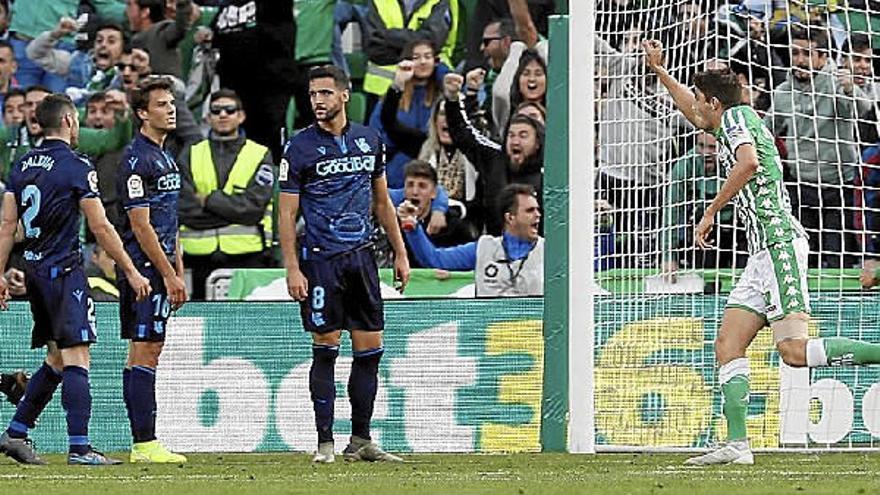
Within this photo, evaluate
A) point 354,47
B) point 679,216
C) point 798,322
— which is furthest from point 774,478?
point 354,47

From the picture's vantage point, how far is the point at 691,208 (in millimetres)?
12211

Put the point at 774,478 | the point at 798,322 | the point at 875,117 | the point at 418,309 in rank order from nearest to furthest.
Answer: the point at 774,478 < the point at 798,322 < the point at 418,309 < the point at 875,117

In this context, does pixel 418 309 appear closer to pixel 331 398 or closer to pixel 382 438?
pixel 382 438

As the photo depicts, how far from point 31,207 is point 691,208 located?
4.60m

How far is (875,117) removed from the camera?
1369 centimetres

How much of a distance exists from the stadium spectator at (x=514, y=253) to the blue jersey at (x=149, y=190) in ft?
11.3

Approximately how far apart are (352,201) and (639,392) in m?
2.58

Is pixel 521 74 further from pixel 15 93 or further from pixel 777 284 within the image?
pixel 777 284

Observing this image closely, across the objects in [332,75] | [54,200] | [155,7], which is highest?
[155,7]

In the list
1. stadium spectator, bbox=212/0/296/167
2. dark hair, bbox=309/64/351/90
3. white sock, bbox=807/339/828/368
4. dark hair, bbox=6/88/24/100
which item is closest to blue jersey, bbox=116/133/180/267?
dark hair, bbox=309/64/351/90

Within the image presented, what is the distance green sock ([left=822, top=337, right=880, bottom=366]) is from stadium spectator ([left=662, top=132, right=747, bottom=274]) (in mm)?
1960

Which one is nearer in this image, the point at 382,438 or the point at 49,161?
the point at 49,161

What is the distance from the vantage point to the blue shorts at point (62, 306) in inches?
403

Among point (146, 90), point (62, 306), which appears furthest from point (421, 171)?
point (62, 306)
